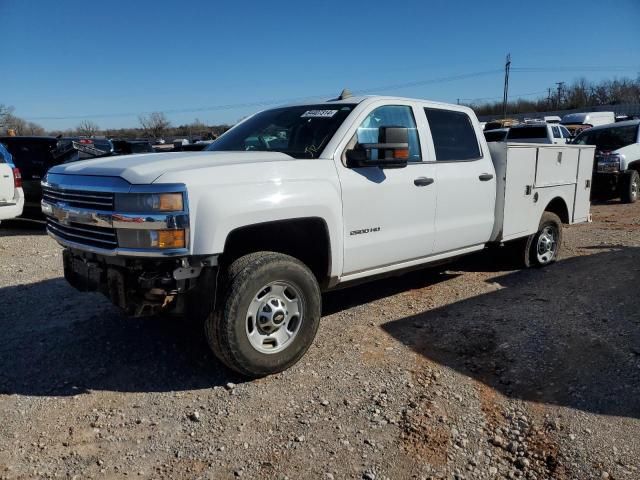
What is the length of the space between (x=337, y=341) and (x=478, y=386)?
1235 mm

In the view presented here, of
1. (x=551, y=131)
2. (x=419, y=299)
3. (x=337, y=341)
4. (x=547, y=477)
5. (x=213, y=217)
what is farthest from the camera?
(x=551, y=131)

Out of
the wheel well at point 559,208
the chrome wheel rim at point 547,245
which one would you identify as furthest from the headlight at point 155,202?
the wheel well at point 559,208

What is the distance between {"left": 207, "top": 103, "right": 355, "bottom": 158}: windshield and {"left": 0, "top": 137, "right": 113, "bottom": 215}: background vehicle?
5.88m

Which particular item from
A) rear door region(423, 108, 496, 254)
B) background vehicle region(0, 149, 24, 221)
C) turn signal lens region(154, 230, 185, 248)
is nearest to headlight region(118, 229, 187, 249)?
turn signal lens region(154, 230, 185, 248)

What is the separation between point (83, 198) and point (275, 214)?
4.15 feet

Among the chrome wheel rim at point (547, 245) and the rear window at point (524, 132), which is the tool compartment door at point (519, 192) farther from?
the rear window at point (524, 132)

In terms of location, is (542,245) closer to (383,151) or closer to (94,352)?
(383,151)

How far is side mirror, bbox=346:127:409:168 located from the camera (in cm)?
404

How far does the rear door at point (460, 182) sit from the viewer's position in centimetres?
496

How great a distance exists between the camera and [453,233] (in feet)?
16.8

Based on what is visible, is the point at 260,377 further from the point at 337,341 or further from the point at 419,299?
the point at 419,299

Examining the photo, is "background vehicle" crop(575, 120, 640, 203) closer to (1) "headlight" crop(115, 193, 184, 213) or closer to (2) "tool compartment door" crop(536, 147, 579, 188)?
(2) "tool compartment door" crop(536, 147, 579, 188)

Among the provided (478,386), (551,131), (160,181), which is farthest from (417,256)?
Answer: (551,131)

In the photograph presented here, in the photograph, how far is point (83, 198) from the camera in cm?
354
